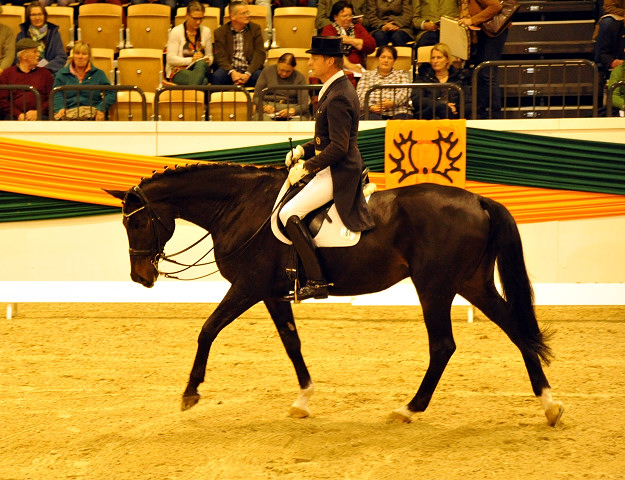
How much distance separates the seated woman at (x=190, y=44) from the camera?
1233cm

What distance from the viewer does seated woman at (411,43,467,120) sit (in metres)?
10.9

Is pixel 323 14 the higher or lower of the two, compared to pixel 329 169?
higher

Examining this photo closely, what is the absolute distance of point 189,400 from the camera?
20.1ft

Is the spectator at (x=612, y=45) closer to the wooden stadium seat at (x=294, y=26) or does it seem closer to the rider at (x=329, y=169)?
the wooden stadium seat at (x=294, y=26)

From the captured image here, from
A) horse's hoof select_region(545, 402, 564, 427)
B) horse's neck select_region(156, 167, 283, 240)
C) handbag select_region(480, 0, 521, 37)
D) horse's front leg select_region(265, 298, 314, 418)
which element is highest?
handbag select_region(480, 0, 521, 37)

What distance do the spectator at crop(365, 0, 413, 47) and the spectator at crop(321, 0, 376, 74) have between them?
1.58 ft

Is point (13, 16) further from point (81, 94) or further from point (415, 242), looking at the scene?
point (415, 242)

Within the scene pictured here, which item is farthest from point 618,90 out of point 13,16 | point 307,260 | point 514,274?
point 13,16

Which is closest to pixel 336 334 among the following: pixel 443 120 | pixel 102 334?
pixel 102 334

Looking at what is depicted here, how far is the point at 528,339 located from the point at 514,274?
1.42ft

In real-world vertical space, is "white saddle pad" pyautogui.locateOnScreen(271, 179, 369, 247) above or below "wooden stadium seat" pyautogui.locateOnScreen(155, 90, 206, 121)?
below

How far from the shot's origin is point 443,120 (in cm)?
1063

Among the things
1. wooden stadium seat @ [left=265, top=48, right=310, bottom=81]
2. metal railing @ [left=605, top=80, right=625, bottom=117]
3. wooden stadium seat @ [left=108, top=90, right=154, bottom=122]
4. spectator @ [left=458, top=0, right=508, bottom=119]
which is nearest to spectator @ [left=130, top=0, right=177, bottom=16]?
wooden stadium seat @ [left=265, top=48, right=310, bottom=81]

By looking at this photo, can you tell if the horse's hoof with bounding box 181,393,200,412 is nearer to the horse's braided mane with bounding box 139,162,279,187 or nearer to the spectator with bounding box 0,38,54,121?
the horse's braided mane with bounding box 139,162,279,187
